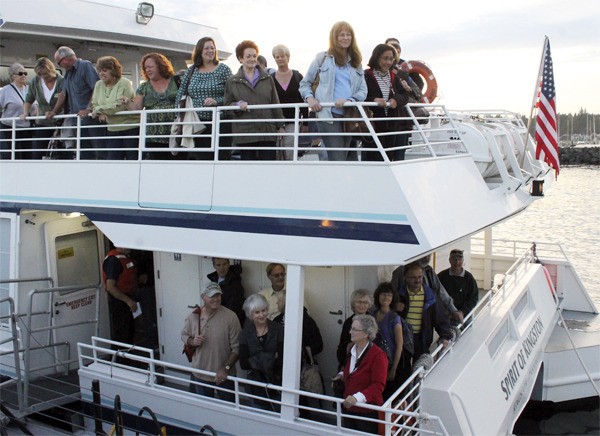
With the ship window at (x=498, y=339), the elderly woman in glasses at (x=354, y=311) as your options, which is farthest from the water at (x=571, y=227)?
the elderly woman in glasses at (x=354, y=311)

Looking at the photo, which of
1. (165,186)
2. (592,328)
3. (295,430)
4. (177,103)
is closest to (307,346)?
(295,430)

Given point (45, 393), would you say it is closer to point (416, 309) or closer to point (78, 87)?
point (78, 87)

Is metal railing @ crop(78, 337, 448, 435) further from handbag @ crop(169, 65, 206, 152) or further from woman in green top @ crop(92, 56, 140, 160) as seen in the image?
woman in green top @ crop(92, 56, 140, 160)

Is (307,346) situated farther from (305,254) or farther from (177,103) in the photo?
(177,103)

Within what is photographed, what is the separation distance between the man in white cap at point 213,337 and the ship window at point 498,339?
255cm

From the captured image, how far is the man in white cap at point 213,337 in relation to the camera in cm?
596

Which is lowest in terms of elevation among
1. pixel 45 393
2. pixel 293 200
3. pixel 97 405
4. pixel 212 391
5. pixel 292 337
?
pixel 45 393

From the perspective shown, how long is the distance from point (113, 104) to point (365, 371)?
12.6 feet

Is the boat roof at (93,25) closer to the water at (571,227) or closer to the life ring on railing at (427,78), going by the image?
the life ring on railing at (427,78)

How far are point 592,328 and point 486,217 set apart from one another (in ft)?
15.2

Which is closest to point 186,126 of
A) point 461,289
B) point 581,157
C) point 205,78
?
point 205,78

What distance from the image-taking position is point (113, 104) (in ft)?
22.1

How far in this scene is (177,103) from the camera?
6.51 meters

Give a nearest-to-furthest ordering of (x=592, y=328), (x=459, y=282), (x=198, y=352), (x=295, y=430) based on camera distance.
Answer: (x=295, y=430), (x=198, y=352), (x=459, y=282), (x=592, y=328)
